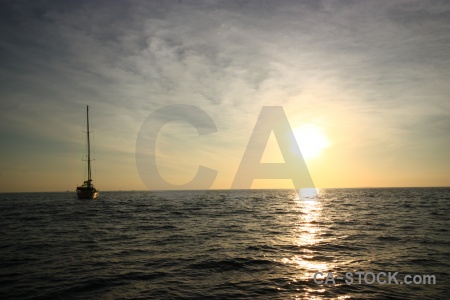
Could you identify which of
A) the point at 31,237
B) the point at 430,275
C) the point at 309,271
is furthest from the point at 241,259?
the point at 31,237

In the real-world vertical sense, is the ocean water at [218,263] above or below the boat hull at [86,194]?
below

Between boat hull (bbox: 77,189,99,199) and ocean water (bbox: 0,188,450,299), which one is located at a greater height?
boat hull (bbox: 77,189,99,199)

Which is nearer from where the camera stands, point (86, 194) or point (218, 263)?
point (218, 263)

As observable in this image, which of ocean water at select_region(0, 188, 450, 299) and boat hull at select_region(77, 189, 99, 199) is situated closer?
ocean water at select_region(0, 188, 450, 299)

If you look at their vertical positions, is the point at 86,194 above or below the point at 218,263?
above

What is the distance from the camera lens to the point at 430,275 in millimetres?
13438

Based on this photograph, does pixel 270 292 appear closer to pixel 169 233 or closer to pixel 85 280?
pixel 85 280

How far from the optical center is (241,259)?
54.4 ft

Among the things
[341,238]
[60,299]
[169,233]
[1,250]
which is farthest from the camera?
[169,233]

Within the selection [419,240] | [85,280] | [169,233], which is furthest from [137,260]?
[419,240]

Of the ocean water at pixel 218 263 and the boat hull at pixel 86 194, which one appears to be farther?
the boat hull at pixel 86 194

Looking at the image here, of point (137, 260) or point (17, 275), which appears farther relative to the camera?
point (137, 260)

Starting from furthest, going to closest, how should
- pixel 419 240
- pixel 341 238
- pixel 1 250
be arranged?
pixel 341 238
pixel 419 240
pixel 1 250

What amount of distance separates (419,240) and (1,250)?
29.3m
